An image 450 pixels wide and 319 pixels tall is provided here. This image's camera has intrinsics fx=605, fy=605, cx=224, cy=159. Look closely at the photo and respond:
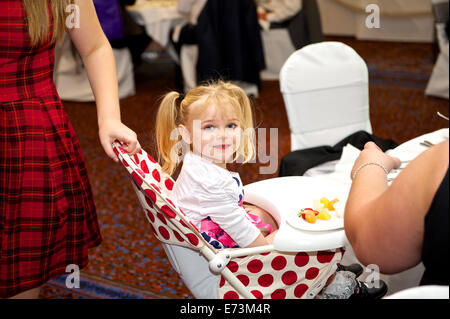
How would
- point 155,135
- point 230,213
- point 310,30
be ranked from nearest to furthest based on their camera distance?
1. point 230,213
2. point 155,135
3. point 310,30

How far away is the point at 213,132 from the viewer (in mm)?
1638

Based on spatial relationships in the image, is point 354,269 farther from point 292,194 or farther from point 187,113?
point 187,113

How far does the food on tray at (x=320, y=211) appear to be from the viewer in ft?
4.89

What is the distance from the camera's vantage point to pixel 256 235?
1.60m

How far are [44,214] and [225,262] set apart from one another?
508mm

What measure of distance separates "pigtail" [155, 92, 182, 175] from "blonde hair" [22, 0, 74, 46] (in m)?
0.34

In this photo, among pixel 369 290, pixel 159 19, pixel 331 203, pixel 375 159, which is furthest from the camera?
pixel 159 19

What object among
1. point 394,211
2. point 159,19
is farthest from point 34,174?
point 159,19

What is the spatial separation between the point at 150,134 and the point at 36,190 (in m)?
2.49

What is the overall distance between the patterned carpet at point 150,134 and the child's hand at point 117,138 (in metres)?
0.25

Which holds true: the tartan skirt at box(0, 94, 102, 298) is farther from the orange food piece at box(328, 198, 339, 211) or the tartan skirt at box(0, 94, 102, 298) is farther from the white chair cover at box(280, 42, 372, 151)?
the white chair cover at box(280, 42, 372, 151)

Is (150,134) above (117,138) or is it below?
below

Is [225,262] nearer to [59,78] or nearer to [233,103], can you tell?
[233,103]
